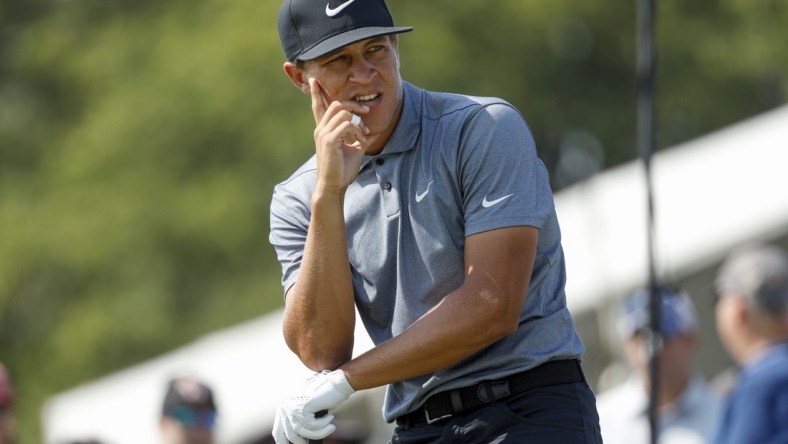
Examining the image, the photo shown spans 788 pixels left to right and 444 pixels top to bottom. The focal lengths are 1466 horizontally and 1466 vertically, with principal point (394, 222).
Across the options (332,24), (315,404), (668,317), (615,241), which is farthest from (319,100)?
(615,241)

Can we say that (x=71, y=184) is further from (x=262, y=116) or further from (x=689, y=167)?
(x=689, y=167)

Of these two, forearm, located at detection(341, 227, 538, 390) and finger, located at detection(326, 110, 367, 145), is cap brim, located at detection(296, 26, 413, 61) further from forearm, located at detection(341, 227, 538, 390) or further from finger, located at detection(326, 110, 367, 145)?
forearm, located at detection(341, 227, 538, 390)

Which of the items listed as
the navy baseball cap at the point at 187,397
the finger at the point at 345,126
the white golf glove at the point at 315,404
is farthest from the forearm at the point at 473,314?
the navy baseball cap at the point at 187,397

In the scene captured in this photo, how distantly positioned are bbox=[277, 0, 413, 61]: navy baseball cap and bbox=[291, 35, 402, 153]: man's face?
4 cm

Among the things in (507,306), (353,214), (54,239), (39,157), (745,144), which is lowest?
(507,306)

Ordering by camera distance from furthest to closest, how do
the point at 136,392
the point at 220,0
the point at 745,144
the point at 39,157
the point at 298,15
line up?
1. the point at 39,157
2. the point at 220,0
3. the point at 136,392
4. the point at 745,144
5. the point at 298,15

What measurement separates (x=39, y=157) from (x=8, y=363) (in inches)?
131

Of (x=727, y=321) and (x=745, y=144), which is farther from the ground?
(x=745, y=144)

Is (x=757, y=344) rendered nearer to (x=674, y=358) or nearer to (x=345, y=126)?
(x=674, y=358)

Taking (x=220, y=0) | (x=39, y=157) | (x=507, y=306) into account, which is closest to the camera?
(x=507, y=306)

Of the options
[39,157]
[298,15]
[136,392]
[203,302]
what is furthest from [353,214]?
[39,157]

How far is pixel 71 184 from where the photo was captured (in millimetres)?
21203

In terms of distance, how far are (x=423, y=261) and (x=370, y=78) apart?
1.82ft

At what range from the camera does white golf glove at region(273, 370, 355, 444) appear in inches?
163
